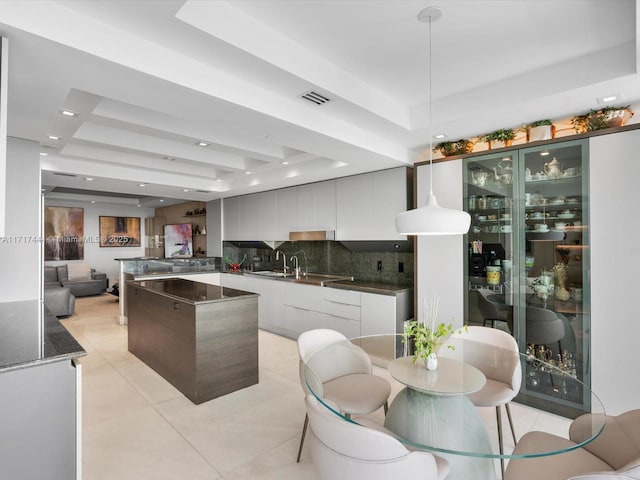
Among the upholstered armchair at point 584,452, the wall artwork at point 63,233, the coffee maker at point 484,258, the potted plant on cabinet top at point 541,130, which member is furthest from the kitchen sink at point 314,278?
the wall artwork at point 63,233

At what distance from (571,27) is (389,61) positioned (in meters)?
1.06

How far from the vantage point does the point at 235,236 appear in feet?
21.5

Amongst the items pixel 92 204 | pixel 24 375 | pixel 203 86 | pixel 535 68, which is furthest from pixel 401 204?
pixel 92 204

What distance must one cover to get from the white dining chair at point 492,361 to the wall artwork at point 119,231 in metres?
9.39

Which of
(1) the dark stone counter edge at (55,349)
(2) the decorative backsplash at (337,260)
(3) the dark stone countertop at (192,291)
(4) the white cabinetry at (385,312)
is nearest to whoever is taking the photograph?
(1) the dark stone counter edge at (55,349)

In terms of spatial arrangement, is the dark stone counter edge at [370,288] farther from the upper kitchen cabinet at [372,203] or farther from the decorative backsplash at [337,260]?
the upper kitchen cabinet at [372,203]

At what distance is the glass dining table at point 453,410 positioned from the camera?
146 cm

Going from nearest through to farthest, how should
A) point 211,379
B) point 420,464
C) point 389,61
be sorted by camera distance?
point 420,464
point 389,61
point 211,379

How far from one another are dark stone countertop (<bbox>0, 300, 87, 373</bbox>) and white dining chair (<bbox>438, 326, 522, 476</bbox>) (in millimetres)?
2057

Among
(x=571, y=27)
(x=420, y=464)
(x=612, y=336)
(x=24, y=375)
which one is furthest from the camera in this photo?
(x=612, y=336)

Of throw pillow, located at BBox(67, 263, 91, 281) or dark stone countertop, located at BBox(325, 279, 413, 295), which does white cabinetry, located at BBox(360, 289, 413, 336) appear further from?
throw pillow, located at BBox(67, 263, 91, 281)

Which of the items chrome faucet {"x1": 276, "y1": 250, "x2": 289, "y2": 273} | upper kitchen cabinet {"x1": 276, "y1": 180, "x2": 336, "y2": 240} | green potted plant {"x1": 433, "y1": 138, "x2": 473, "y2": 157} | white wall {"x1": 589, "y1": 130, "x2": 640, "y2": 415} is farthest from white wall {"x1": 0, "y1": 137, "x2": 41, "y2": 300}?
white wall {"x1": 589, "y1": 130, "x2": 640, "y2": 415}

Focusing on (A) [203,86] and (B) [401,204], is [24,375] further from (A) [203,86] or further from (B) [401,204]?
(B) [401,204]

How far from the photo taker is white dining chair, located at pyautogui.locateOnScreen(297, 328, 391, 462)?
6.77ft
